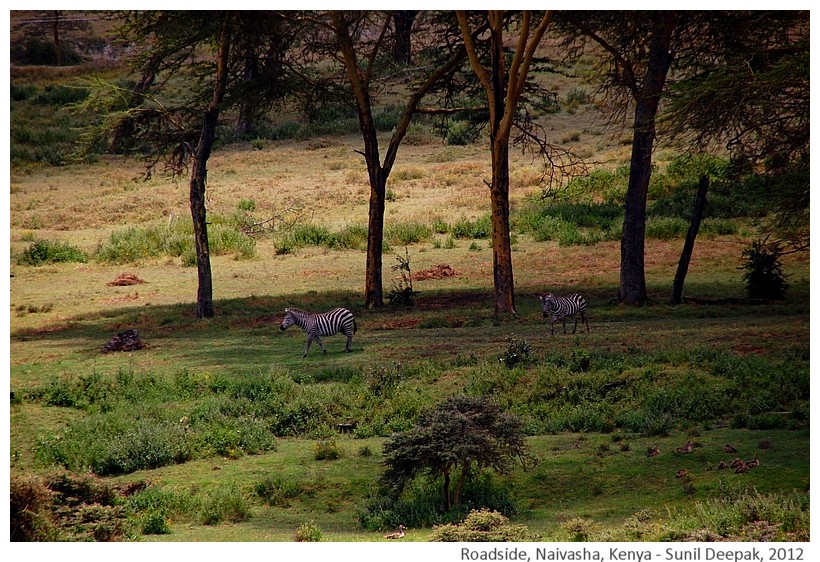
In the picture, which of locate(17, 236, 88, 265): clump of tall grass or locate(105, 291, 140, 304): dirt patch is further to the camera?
locate(17, 236, 88, 265): clump of tall grass

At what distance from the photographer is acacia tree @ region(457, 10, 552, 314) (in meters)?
15.9

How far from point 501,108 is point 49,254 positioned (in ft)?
31.2

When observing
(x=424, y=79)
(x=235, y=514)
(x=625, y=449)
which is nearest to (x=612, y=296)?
(x=424, y=79)

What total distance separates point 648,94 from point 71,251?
36.9 ft

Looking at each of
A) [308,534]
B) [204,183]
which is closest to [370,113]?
[204,183]

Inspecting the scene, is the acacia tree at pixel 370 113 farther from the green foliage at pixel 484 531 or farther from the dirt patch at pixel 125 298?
the green foliage at pixel 484 531

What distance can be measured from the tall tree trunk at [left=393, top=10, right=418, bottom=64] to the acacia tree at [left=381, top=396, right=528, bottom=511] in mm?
9925

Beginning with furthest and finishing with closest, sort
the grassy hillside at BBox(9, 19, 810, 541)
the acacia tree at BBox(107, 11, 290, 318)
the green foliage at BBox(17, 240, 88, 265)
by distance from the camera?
the green foliage at BBox(17, 240, 88, 265)
the acacia tree at BBox(107, 11, 290, 318)
the grassy hillside at BBox(9, 19, 810, 541)

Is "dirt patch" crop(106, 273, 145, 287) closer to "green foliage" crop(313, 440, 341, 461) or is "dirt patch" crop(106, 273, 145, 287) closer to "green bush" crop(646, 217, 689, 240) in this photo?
"green foliage" crop(313, 440, 341, 461)

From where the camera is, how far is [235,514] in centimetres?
1034

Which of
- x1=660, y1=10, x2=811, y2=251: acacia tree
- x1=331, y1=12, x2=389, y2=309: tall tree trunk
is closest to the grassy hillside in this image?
x1=331, y1=12, x2=389, y2=309: tall tree trunk

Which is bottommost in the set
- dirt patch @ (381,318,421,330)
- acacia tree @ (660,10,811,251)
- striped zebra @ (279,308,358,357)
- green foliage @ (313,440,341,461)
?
green foliage @ (313,440,341,461)

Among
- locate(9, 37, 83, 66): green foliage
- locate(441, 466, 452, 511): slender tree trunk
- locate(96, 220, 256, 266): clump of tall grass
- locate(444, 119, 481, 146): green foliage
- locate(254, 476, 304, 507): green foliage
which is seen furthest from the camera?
locate(9, 37, 83, 66): green foliage
